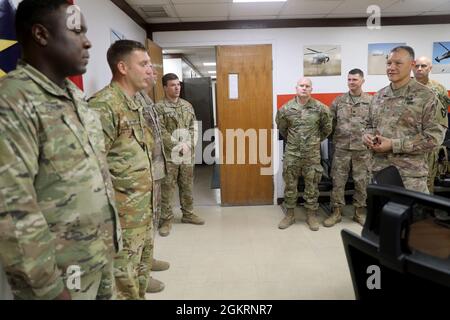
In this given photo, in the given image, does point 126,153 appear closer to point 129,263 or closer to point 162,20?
point 129,263

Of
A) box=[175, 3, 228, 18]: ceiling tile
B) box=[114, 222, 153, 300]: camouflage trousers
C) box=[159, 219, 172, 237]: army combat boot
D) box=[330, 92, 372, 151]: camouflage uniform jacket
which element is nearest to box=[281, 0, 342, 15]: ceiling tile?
box=[175, 3, 228, 18]: ceiling tile

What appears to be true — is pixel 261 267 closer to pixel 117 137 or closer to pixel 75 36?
pixel 117 137

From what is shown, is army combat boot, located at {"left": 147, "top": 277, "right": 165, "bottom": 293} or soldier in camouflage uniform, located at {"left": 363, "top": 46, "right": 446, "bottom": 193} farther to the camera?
army combat boot, located at {"left": 147, "top": 277, "right": 165, "bottom": 293}

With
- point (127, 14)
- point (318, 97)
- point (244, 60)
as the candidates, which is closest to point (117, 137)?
point (127, 14)

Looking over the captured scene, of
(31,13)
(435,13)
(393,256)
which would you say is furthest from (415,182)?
(435,13)

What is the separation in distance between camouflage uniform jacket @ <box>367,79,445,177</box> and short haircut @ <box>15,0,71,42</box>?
82.3 inches

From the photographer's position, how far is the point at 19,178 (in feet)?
2.77

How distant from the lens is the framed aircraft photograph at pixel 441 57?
450 centimetres

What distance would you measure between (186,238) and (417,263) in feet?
9.30

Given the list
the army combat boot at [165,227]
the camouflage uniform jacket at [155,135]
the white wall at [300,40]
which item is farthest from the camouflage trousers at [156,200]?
the white wall at [300,40]

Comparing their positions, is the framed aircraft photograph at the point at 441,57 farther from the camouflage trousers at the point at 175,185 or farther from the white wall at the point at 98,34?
the white wall at the point at 98,34

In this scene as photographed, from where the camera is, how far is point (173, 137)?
361cm

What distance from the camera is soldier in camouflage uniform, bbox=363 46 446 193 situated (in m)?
2.19

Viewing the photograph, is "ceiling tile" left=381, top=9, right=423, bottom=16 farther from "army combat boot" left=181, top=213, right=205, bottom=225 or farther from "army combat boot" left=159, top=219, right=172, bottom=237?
"army combat boot" left=159, top=219, right=172, bottom=237
